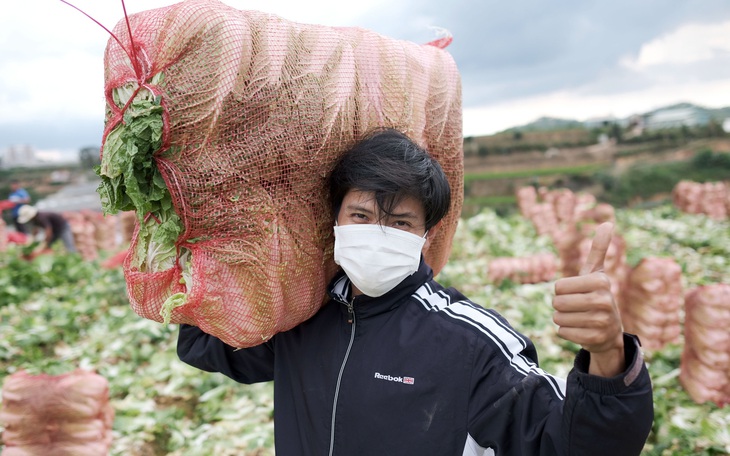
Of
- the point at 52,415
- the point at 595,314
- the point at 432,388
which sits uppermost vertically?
the point at 595,314

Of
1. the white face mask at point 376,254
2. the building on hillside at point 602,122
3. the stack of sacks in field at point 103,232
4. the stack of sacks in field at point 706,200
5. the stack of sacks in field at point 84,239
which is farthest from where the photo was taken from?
the building on hillside at point 602,122

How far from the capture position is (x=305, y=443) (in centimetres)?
173

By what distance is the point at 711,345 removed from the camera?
4137mm

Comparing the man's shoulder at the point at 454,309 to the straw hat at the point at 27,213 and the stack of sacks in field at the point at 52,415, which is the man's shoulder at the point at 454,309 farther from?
the straw hat at the point at 27,213

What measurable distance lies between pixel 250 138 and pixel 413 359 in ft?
2.45

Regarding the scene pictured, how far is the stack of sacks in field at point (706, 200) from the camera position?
46.1ft

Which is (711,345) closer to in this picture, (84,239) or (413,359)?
(413,359)

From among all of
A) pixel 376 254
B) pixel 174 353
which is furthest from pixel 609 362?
pixel 174 353

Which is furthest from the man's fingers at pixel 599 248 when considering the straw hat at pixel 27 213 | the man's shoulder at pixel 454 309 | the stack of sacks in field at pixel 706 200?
the stack of sacks in field at pixel 706 200

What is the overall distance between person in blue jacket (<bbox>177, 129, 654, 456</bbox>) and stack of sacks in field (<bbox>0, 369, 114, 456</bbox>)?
1.89m

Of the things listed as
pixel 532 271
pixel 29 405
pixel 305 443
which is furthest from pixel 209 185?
pixel 532 271

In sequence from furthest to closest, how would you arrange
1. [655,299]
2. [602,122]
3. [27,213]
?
[602,122]
[27,213]
[655,299]

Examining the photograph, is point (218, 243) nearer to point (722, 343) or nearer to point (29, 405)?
point (29, 405)

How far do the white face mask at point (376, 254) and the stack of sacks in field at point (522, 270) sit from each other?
20.6 feet
